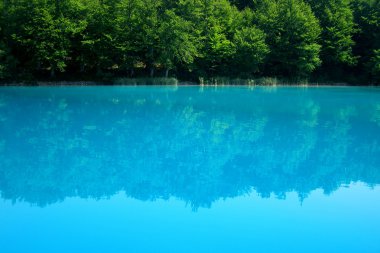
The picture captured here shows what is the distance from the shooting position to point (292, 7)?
44.6 meters

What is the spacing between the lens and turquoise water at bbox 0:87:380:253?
629cm

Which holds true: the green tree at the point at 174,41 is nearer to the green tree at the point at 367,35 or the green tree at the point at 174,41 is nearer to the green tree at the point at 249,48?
the green tree at the point at 249,48

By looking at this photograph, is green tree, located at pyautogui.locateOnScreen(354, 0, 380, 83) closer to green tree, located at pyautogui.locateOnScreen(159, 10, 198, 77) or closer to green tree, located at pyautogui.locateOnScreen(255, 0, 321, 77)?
→ green tree, located at pyautogui.locateOnScreen(255, 0, 321, 77)

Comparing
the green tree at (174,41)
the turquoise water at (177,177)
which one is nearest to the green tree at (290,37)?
the green tree at (174,41)

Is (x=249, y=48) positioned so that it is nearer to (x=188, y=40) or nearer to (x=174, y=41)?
(x=188, y=40)

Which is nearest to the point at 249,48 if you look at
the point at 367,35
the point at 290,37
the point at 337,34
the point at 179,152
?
the point at 290,37

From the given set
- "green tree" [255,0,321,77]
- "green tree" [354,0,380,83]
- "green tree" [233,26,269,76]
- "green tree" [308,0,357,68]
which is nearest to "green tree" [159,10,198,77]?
"green tree" [233,26,269,76]

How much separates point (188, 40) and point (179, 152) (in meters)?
30.1

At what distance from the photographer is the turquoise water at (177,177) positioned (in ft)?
20.6

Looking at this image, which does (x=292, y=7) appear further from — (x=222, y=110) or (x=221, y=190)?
(x=221, y=190)

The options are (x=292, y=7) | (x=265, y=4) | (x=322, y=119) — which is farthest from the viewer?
(x=265, y=4)

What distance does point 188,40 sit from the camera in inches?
1613

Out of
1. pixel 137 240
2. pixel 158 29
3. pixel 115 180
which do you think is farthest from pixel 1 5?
pixel 137 240

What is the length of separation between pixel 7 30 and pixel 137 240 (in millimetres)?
36095
